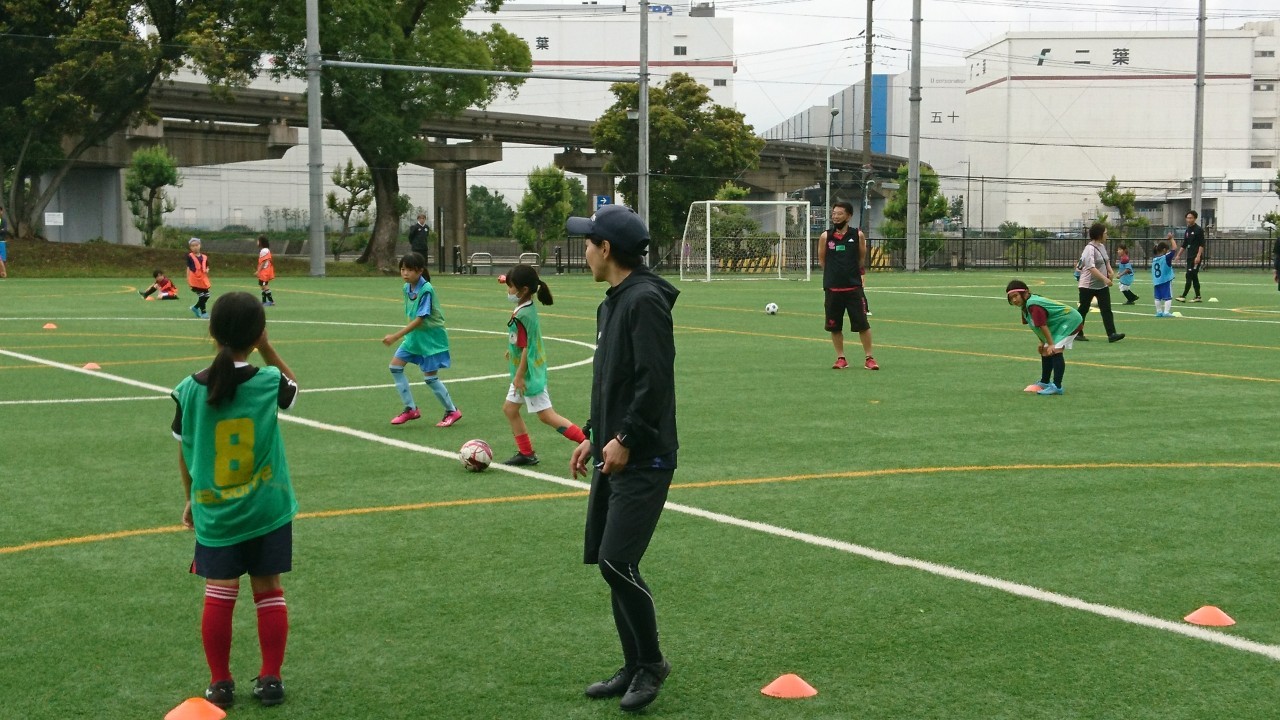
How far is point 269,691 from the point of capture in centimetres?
489

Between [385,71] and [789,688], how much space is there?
4711 centimetres

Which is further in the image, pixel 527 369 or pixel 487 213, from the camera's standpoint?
pixel 487 213

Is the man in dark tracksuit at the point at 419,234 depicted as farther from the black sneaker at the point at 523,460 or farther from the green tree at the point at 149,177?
the green tree at the point at 149,177

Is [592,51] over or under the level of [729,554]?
over

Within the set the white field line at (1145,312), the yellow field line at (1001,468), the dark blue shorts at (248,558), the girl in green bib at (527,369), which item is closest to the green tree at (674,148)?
the white field line at (1145,312)

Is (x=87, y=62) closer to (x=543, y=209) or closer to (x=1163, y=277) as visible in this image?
(x=1163, y=277)

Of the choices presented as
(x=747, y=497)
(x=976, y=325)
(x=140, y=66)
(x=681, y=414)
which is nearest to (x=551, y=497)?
(x=747, y=497)

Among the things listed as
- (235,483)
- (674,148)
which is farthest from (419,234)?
(235,483)

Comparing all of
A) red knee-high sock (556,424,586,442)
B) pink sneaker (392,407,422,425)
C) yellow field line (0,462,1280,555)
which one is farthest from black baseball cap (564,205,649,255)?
pink sneaker (392,407,422,425)

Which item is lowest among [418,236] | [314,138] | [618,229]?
[618,229]

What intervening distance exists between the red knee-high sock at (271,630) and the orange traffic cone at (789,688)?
1774 mm

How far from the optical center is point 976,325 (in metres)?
23.9

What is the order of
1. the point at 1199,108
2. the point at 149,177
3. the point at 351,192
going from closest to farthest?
the point at 1199,108
the point at 149,177
the point at 351,192

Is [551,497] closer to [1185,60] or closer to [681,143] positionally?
[681,143]
